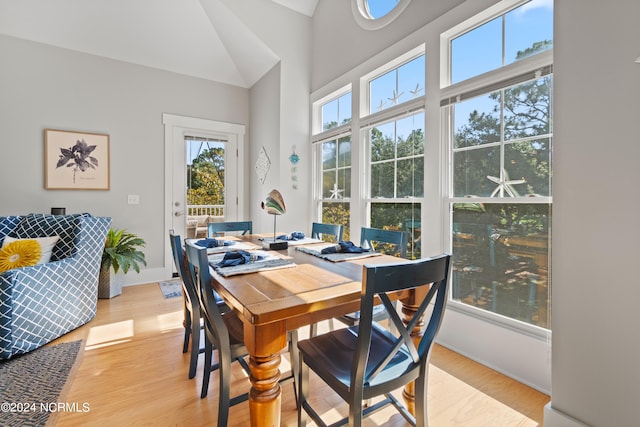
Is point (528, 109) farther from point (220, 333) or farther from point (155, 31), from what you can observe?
point (155, 31)

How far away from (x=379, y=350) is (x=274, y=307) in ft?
1.81

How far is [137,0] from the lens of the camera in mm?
3420

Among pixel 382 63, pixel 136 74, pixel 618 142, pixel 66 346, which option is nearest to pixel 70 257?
pixel 66 346

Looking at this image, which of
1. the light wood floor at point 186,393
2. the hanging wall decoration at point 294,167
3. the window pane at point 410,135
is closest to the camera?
the light wood floor at point 186,393

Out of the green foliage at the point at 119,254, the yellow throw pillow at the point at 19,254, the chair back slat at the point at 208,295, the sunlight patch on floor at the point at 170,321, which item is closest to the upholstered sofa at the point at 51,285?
the yellow throw pillow at the point at 19,254

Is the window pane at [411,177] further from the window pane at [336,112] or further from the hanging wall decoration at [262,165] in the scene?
the hanging wall decoration at [262,165]

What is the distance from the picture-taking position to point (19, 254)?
2301 mm

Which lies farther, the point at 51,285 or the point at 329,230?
the point at 329,230

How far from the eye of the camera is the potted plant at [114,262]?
3211mm

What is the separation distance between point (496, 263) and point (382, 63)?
80.4 inches

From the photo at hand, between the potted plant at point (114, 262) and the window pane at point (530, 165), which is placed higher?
the window pane at point (530, 165)

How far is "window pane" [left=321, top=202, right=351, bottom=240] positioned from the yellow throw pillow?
2717 mm

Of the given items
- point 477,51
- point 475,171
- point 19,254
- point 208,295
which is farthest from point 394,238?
point 19,254

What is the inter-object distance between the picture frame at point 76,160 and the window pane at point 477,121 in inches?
157
